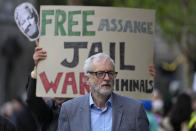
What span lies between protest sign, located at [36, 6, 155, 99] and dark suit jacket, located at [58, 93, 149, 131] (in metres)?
1.29

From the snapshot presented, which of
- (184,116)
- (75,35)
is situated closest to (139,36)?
(75,35)

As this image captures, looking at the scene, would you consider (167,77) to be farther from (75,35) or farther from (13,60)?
(75,35)

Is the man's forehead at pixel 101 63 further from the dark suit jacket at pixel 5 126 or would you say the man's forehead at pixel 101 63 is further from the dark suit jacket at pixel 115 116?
the dark suit jacket at pixel 5 126

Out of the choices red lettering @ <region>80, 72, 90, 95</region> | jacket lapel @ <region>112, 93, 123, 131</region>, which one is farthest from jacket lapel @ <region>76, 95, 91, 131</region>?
red lettering @ <region>80, 72, 90, 95</region>

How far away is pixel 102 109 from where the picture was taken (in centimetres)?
551

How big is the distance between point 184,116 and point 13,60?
20.2m

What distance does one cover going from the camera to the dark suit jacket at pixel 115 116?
5.42 meters

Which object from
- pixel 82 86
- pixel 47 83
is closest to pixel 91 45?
pixel 82 86

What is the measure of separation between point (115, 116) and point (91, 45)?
1.68 metres

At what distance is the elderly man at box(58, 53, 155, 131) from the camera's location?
5.43 m

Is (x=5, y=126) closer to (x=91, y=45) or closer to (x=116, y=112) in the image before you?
(x=116, y=112)

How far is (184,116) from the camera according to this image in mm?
10969

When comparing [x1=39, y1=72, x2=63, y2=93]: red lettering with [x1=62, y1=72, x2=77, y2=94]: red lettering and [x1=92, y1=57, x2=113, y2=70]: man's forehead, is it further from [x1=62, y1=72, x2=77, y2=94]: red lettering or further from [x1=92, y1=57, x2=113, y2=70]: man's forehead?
[x1=92, y1=57, x2=113, y2=70]: man's forehead

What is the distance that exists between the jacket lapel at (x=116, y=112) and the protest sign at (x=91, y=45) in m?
1.33
